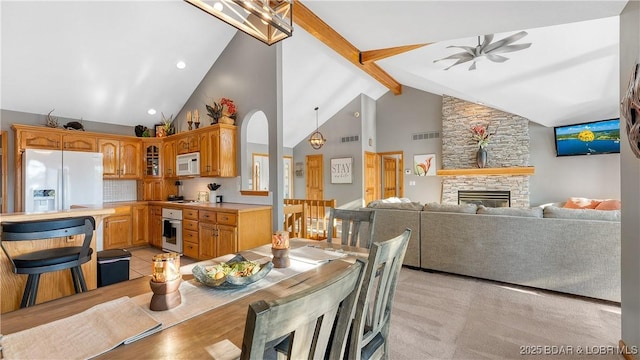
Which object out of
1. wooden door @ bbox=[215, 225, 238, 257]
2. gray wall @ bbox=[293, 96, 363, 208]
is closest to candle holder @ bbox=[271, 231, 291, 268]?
wooden door @ bbox=[215, 225, 238, 257]

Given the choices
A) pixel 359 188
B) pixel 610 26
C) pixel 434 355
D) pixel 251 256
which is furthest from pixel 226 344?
pixel 359 188

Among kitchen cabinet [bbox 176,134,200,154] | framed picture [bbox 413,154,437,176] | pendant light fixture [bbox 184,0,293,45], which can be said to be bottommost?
framed picture [bbox 413,154,437,176]

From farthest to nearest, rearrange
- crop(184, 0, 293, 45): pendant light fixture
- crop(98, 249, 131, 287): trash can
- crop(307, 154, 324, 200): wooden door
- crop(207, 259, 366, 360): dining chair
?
crop(307, 154, 324, 200): wooden door → crop(98, 249, 131, 287): trash can → crop(184, 0, 293, 45): pendant light fixture → crop(207, 259, 366, 360): dining chair

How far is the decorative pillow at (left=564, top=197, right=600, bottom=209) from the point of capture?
5006 millimetres

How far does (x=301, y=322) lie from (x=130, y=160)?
19.4ft

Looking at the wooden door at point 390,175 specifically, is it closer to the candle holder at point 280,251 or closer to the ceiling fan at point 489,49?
the ceiling fan at point 489,49

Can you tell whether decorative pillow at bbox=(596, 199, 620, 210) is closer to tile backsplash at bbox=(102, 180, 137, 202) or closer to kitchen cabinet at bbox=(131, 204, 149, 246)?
kitchen cabinet at bbox=(131, 204, 149, 246)

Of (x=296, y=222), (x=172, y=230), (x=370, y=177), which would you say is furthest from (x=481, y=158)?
(x=172, y=230)

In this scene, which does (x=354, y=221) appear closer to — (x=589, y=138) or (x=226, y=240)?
(x=226, y=240)

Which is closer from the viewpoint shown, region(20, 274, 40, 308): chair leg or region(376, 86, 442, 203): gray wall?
region(20, 274, 40, 308): chair leg

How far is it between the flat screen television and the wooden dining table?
6.84m

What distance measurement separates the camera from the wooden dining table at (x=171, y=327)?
2.66 ft

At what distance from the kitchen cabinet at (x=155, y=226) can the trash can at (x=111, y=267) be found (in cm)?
258

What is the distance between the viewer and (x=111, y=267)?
2420mm
